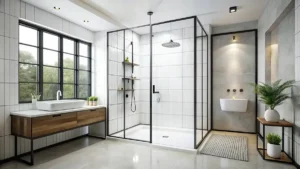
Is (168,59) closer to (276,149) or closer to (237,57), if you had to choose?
(237,57)

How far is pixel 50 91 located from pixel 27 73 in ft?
1.87

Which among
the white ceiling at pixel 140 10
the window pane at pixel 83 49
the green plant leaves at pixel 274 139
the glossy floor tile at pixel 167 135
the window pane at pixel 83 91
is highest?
the white ceiling at pixel 140 10

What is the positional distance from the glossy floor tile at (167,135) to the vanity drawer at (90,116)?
2.11ft

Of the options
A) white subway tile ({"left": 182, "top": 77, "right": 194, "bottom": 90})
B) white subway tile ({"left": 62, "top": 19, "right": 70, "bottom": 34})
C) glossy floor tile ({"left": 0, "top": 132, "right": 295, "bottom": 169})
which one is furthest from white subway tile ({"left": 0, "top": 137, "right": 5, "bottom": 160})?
white subway tile ({"left": 182, "top": 77, "right": 194, "bottom": 90})

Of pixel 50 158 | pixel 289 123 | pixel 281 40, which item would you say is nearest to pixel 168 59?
pixel 281 40

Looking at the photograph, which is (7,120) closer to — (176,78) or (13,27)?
(13,27)

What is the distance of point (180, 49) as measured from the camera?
4.86 meters

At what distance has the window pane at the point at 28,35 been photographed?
3.18m

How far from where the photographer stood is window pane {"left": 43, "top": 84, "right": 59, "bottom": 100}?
3560mm

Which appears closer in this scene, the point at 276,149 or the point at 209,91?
the point at 276,149

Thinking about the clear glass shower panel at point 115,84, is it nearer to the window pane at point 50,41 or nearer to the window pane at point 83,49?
the window pane at point 83,49

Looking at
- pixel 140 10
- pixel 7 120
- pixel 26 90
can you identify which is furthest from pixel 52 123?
pixel 140 10

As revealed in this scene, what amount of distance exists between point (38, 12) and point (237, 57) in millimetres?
4651

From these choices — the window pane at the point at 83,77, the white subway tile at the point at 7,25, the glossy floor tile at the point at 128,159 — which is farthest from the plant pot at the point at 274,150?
the white subway tile at the point at 7,25
